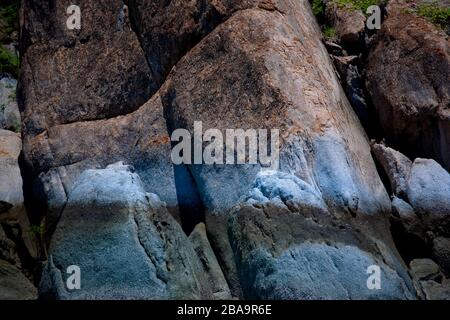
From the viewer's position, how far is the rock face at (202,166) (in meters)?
6.46

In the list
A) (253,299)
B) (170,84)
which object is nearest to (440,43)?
(170,84)

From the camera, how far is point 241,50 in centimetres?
797

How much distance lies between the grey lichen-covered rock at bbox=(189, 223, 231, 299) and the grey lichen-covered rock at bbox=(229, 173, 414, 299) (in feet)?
2.10

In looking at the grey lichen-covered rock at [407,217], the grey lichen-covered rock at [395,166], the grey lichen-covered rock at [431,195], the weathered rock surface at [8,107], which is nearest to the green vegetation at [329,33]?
the grey lichen-covered rock at [395,166]

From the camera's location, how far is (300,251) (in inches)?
250

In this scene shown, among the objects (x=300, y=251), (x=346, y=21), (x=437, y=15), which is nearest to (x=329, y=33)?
(x=346, y=21)

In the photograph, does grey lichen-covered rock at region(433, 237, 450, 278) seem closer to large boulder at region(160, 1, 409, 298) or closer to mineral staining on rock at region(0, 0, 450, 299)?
mineral staining on rock at region(0, 0, 450, 299)

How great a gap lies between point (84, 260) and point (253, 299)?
5.30 feet

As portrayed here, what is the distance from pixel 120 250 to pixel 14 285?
162cm

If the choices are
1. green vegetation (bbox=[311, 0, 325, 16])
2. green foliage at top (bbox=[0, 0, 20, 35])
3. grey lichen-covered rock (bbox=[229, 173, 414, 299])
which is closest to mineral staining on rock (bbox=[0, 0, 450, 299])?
grey lichen-covered rock (bbox=[229, 173, 414, 299])

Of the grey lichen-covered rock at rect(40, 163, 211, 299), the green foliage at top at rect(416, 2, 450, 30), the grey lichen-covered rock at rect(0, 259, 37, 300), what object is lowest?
the grey lichen-covered rock at rect(0, 259, 37, 300)

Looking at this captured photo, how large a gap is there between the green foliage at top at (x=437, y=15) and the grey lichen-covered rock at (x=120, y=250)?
4279 millimetres

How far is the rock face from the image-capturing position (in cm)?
646
